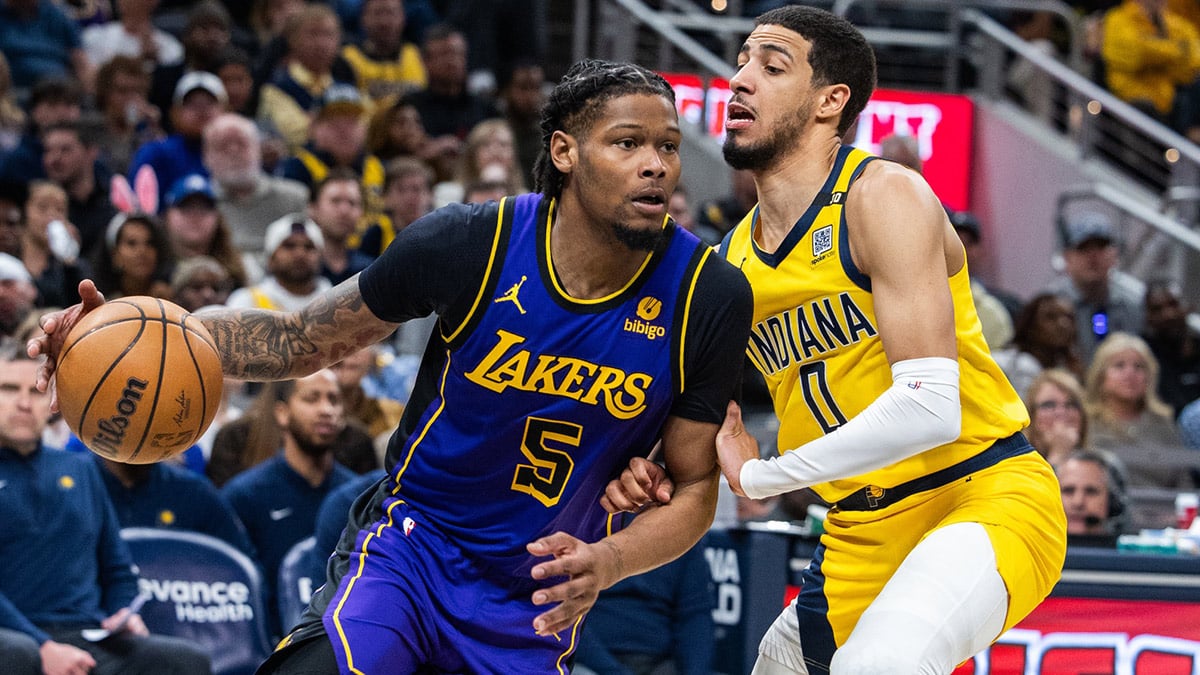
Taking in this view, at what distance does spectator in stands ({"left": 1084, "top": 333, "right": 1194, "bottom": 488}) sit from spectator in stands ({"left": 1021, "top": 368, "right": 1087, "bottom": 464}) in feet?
2.76

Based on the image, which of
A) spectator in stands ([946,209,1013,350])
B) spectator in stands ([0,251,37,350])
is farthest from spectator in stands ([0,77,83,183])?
spectator in stands ([946,209,1013,350])

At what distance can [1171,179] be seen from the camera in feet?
44.2

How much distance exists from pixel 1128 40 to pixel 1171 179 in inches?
54.6

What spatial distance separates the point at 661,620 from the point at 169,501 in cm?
240

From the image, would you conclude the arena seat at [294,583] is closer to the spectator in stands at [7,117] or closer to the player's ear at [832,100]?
the player's ear at [832,100]

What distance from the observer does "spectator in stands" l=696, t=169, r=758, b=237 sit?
1142 cm

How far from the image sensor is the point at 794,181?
4.54 meters

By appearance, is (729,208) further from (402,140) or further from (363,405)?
(363,405)

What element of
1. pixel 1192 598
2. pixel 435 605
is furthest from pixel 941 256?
pixel 1192 598

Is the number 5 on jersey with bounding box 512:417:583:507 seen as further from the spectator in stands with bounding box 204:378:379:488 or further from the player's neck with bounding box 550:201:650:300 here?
the spectator in stands with bounding box 204:378:379:488

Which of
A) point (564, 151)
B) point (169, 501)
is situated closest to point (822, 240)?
point (564, 151)

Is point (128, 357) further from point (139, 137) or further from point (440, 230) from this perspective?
point (139, 137)

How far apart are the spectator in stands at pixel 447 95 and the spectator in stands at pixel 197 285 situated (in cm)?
383

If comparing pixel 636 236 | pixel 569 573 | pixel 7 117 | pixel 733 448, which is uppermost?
pixel 636 236
